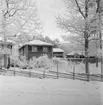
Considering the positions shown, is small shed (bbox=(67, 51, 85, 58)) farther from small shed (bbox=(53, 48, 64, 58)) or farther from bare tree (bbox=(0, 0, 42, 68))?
bare tree (bbox=(0, 0, 42, 68))

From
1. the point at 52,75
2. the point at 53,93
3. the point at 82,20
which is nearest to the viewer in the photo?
the point at 53,93

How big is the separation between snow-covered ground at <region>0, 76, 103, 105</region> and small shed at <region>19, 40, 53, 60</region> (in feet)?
1.34

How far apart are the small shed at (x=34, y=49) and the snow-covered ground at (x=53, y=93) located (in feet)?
1.34

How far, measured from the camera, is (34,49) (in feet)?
5.32

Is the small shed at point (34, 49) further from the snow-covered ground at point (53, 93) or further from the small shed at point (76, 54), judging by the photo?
the snow-covered ground at point (53, 93)

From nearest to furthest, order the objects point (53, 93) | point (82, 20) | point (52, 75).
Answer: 1. point (53, 93)
2. point (82, 20)
3. point (52, 75)

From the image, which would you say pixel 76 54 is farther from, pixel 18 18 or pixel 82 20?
pixel 18 18

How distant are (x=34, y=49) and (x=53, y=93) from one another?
2.35ft

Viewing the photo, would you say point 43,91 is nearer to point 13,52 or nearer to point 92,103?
point 92,103

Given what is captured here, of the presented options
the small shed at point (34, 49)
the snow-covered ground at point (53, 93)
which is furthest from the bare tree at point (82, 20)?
the small shed at point (34, 49)

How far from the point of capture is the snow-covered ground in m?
1.00

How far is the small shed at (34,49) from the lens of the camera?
152cm

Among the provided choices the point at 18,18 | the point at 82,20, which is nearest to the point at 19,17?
the point at 18,18

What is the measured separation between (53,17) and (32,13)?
31 centimetres
